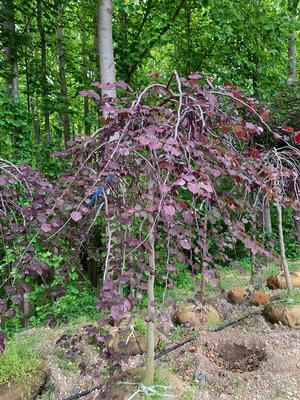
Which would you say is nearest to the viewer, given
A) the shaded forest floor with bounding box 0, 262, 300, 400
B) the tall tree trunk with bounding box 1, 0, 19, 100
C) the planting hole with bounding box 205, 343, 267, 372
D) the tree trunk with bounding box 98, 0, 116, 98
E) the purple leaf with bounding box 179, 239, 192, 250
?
the purple leaf with bounding box 179, 239, 192, 250

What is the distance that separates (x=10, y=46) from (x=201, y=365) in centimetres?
423

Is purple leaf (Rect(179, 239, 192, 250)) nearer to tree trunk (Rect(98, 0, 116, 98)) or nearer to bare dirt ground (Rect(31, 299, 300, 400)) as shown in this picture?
bare dirt ground (Rect(31, 299, 300, 400))

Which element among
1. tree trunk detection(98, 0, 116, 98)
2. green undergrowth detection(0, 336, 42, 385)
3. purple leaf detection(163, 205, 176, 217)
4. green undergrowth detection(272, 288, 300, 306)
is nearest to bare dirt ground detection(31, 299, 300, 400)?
green undergrowth detection(0, 336, 42, 385)

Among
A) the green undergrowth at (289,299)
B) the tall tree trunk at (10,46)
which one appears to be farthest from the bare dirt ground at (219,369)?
the tall tree trunk at (10,46)

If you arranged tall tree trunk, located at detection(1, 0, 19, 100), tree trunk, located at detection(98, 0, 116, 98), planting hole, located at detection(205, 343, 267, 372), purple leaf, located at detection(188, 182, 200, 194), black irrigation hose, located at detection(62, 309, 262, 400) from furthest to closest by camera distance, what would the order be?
tall tree trunk, located at detection(1, 0, 19, 100), tree trunk, located at detection(98, 0, 116, 98), planting hole, located at detection(205, 343, 267, 372), black irrigation hose, located at detection(62, 309, 262, 400), purple leaf, located at detection(188, 182, 200, 194)

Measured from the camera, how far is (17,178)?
1.69 meters

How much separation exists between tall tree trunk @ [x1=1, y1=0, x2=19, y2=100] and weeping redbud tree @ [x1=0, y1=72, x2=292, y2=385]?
10.5ft

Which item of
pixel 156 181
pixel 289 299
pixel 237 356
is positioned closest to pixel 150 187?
pixel 156 181

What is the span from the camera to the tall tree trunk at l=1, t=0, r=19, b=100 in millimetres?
4086

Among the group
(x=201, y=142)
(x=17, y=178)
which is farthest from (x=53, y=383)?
(x=201, y=142)

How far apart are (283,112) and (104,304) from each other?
4240 millimetres

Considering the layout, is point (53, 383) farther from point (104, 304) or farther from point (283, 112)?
point (283, 112)

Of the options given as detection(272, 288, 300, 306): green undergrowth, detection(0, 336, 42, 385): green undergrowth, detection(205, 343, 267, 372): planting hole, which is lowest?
detection(205, 343, 267, 372): planting hole

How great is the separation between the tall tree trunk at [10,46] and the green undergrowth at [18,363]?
3.00 m
